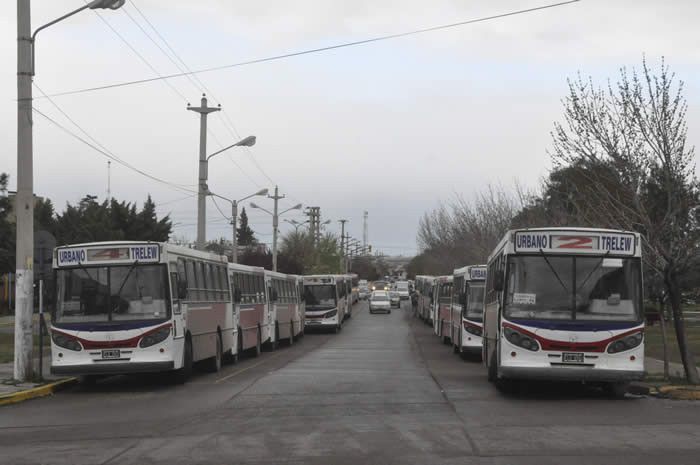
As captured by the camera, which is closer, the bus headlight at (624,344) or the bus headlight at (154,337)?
the bus headlight at (624,344)

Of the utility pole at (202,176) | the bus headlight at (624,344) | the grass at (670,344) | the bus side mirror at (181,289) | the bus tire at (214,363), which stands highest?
the utility pole at (202,176)

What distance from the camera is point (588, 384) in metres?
20.1

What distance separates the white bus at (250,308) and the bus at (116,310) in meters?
8.33

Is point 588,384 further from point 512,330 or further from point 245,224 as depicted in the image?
point 245,224

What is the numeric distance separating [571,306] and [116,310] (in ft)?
28.3

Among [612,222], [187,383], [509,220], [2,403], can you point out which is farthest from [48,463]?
[509,220]

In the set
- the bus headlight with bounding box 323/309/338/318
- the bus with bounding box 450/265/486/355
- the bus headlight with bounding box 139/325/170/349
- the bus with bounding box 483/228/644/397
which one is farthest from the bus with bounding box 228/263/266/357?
the bus headlight with bounding box 323/309/338/318

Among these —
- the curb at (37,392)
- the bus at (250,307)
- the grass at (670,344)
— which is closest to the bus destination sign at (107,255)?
the curb at (37,392)

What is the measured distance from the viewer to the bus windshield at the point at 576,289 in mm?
16734

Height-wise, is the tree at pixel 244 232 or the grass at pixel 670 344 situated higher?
the tree at pixel 244 232

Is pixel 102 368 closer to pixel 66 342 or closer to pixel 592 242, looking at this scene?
pixel 66 342

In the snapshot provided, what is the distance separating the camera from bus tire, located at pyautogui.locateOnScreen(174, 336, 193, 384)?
67.9 feet

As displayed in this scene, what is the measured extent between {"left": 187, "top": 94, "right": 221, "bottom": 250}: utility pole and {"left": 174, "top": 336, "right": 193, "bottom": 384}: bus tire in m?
18.1

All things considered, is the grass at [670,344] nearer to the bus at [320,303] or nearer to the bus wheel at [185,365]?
the bus wheel at [185,365]
